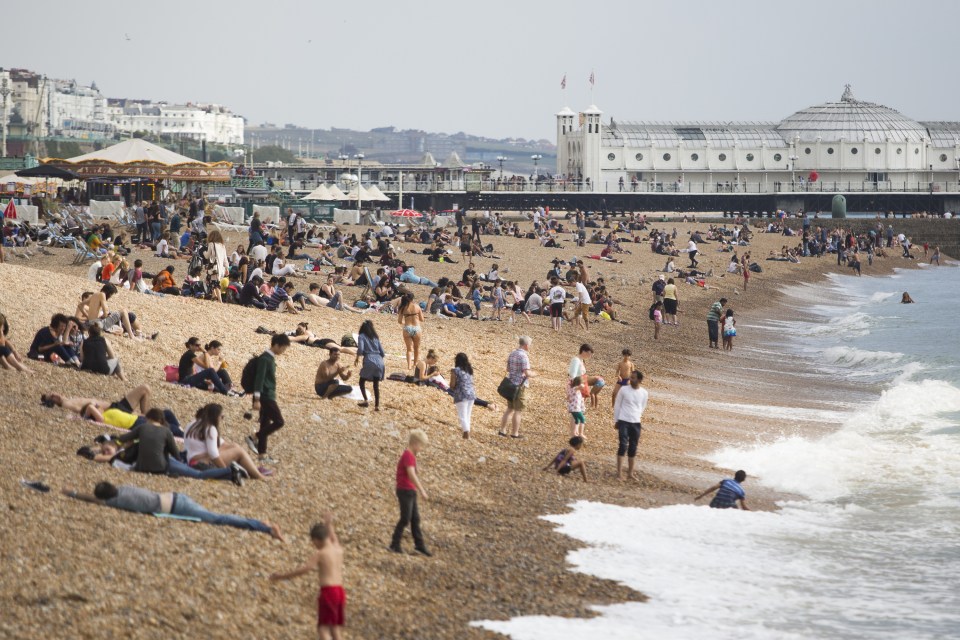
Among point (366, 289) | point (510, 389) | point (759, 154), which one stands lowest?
point (510, 389)

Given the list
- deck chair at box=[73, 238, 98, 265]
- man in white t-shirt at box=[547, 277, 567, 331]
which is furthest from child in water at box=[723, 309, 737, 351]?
deck chair at box=[73, 238, 98, 265]

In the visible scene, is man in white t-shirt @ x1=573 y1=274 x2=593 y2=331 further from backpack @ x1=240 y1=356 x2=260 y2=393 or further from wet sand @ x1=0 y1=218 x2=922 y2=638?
backpack @ x1=240 y1=356 x2=260 y2=393

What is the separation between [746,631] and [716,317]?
18.6m

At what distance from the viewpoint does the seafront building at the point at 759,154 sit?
93.8 metres

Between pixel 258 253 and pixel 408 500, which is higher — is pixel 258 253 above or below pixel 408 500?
above

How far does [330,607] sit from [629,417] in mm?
6728

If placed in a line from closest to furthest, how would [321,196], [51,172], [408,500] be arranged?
[408,500]
[51,172]
[321,196]

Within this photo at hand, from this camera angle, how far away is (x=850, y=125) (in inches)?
3873

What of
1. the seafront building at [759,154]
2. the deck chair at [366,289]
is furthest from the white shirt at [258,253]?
the seafront building at [759,154]

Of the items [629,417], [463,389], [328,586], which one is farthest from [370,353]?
[328,586]

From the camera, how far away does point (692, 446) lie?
55.6 feet

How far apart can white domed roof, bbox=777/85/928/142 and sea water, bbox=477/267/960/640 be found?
79359mm

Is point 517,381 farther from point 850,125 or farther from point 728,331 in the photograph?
point 850,125

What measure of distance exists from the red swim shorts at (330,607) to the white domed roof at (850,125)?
306 ft
